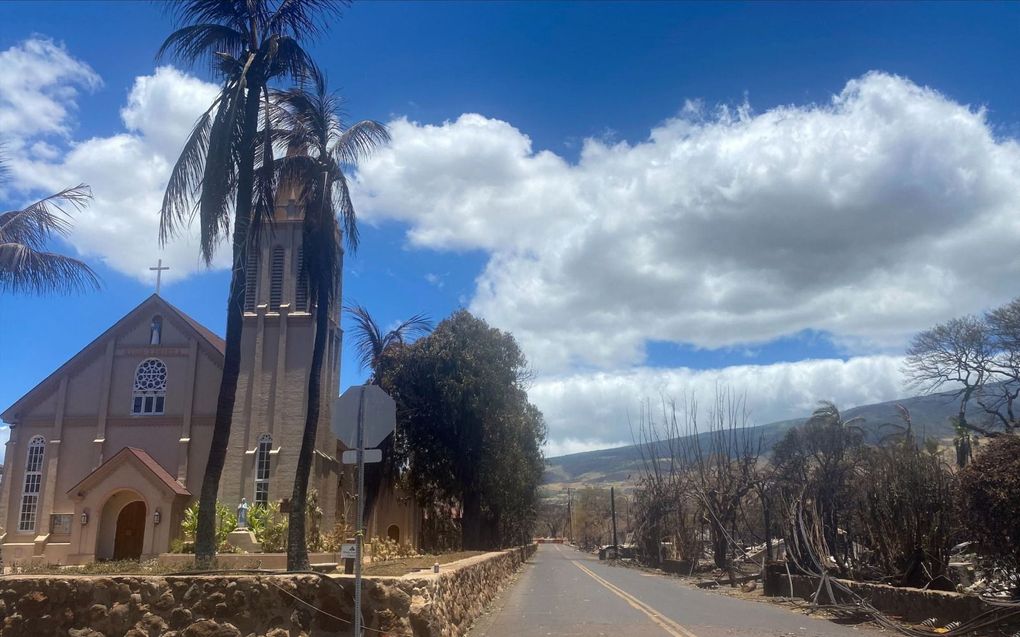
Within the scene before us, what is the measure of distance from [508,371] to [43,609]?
29025 millimetres

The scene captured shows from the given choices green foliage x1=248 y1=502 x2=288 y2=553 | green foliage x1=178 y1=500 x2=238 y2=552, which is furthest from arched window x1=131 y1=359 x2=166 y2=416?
green foliage x1=248 y1=502 x2=288 y2=553

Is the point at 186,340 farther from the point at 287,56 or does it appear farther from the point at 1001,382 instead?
the point at 1001,382

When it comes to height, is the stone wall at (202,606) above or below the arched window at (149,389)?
below

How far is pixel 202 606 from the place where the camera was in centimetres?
1036

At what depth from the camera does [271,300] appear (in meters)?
33.8

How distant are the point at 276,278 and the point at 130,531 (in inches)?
444

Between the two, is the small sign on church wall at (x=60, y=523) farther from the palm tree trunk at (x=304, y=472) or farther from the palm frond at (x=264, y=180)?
the palm frond at (x=264, y=180)

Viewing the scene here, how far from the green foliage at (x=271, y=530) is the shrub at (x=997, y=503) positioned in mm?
18428

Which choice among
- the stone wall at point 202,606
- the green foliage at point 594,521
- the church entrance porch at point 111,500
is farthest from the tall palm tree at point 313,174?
the green foliage at point 594,521

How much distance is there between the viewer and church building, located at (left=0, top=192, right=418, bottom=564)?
103 feet

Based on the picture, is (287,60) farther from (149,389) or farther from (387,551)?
(149,389)

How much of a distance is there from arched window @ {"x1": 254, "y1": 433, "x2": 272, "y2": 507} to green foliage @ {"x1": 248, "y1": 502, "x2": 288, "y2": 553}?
3.52 metres

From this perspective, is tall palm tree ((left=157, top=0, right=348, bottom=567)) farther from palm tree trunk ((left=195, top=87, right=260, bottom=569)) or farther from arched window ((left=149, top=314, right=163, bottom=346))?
arched window ((left=149, top=314, right=163, bottom=346))

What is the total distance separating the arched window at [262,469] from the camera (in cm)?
3173
